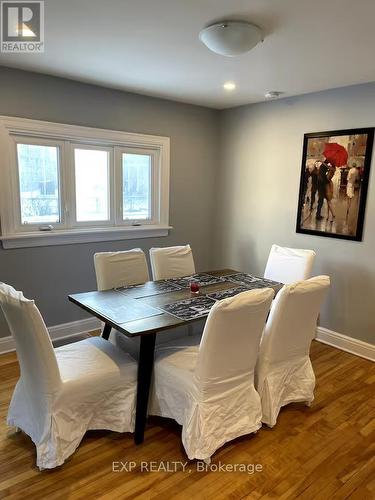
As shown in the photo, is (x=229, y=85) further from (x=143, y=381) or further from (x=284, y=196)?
(x=143, y=381)

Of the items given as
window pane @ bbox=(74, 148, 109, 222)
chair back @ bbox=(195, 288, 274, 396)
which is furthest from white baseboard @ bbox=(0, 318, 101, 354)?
chair back @ bbox=(195, 288, 274, 396)

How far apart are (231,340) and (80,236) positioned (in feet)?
6.90

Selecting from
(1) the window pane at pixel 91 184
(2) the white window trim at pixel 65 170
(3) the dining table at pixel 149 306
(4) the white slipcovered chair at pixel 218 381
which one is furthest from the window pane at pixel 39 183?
(4) the white slipcovered chair at pixel 218 381

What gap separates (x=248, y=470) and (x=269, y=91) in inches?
123

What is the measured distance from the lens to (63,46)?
7.77 feet

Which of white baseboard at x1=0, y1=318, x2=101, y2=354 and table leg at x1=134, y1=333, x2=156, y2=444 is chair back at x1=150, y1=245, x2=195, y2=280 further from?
table leg at x1=134, y1=333, x2=156, y2=444

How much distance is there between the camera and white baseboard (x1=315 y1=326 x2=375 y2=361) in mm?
3252

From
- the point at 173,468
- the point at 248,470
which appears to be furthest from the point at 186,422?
the point at 248,470

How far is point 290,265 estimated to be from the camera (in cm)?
328

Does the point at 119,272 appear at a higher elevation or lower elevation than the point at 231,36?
lower

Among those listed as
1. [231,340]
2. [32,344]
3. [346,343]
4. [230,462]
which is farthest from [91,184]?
[346,343]

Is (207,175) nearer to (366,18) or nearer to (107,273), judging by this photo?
(107,273)

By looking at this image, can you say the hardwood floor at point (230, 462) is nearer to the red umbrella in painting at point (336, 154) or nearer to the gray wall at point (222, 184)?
the gray wall at point (222, 184)

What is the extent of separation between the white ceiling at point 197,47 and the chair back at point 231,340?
1.48m
